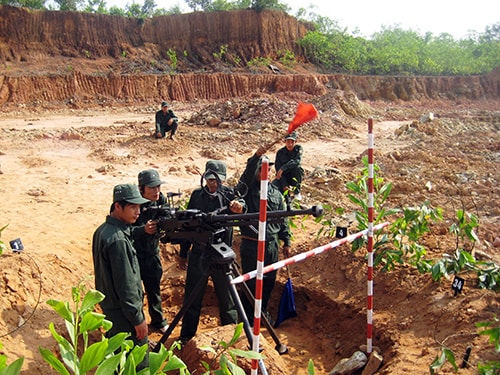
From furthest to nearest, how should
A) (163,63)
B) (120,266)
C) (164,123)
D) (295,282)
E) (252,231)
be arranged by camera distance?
(163,63), (164,123), (295,282), (252,231), (120,266)

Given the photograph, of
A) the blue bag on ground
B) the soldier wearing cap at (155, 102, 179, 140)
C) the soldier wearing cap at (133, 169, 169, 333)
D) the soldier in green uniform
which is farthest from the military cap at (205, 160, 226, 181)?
the soldier wearing cap at (155, 102, 179, 140)

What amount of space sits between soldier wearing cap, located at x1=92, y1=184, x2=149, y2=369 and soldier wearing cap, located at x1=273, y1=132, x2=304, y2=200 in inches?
148

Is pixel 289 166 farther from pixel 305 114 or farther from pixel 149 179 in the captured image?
pixel 305 114

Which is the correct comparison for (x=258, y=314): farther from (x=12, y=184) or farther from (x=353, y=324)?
(x=12, y=184)

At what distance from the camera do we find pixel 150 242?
4.12 m

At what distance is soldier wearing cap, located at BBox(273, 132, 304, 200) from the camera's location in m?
6.68

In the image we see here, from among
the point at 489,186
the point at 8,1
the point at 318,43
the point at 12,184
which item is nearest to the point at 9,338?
the point at 12,184

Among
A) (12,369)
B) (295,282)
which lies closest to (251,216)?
(12,369)

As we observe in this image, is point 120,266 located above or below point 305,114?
below

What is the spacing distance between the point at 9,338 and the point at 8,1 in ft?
97.8

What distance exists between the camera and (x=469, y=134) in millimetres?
16031

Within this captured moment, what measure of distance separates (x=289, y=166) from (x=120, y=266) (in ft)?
13.5

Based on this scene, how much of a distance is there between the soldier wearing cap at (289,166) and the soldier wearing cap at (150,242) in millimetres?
2572

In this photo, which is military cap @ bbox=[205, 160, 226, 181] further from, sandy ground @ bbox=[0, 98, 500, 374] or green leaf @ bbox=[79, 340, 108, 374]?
green leaf @ bbox=[79, 340, 108, 374]
